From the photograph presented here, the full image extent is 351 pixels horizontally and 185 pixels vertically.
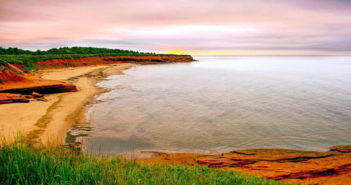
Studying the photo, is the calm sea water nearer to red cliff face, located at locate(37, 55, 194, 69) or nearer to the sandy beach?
the sandy beach

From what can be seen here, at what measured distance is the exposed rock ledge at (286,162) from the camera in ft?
19.7

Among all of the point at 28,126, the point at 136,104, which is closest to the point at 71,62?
the point at 136,104

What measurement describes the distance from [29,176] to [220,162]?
5.44 m

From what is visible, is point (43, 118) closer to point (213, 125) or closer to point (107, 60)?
point (213, 125)

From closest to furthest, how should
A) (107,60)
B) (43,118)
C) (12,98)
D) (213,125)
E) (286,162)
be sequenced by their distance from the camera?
(286,162), (43,118), (213,125), (12,98), (107,60)

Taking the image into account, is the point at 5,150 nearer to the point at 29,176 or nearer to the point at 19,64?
the point at 29,176

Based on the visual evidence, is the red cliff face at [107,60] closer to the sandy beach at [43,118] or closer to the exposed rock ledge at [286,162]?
the sandy beach at [43,118]

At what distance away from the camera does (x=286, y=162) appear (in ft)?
23.3

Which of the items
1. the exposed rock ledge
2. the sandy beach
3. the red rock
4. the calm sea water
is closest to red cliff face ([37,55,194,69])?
the red rock

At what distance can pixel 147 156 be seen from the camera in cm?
759

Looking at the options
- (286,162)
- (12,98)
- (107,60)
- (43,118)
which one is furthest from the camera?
(107,60)

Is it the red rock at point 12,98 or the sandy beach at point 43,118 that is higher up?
the red rock at point 12,98

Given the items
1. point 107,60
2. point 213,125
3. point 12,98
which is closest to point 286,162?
point 213,125

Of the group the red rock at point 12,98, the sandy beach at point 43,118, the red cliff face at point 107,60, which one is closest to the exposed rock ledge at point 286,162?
the sandy beach at point 43,118
